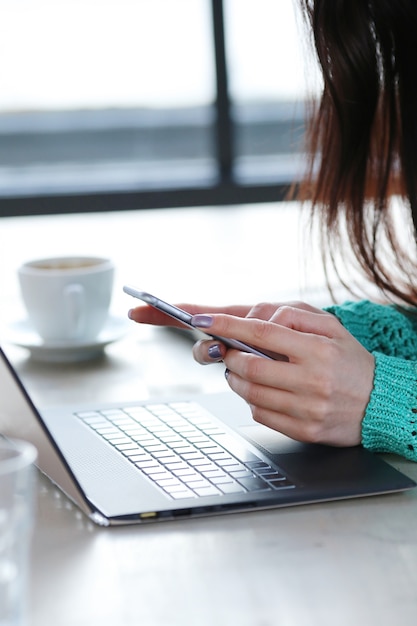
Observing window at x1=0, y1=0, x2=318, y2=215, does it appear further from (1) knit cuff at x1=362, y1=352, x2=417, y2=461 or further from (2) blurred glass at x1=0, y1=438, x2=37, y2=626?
(2) blurred glass at x1=0, y1=438, x2=37, y2=626

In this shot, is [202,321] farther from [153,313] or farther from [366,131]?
[366,131]

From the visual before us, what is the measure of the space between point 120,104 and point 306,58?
9802mm

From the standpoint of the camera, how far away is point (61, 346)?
111 cm

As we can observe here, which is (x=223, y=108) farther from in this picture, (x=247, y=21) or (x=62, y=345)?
(x=247, y=21)

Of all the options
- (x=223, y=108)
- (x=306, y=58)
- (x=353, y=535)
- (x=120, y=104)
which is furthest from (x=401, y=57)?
(x=120, y=104)

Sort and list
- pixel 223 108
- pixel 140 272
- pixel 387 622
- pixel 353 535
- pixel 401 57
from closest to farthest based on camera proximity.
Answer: pixel 387 622 < pixel 353 535 < pixel 401 57 < pixel 140 272 < pixel 223 108

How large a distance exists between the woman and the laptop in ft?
0.12

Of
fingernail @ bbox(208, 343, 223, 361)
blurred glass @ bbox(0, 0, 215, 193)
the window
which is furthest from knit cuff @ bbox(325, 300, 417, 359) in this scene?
blurred glass @ bbox(0, 0, 215, 193)

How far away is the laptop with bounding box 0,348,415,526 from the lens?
0.66m

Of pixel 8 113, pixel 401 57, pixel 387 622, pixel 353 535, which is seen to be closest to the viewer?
pixel 387 622

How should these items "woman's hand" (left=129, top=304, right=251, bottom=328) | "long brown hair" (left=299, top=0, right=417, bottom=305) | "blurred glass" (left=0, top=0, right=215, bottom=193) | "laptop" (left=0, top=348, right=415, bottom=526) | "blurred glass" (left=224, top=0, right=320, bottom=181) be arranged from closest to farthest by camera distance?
"laptop" (left=0, top=348, right=415, bottom=526) → "woman's hand" (left=129, top=304, right=251, bottom=328) → "long brown hair" (left=299, top=0, right=417, bottom=305) → "blurred glass" (left=224, top=0, right=320, bottom=181) → "blurred glass" (left=0, top=0, right=215, bottom=193)

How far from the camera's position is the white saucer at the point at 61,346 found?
1110mm

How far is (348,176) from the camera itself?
112 centimetres

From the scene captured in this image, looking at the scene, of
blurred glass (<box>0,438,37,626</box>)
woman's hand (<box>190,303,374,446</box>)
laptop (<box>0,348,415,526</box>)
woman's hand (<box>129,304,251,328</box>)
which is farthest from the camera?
woman's hand (<box>129,304,251,328</box>)
